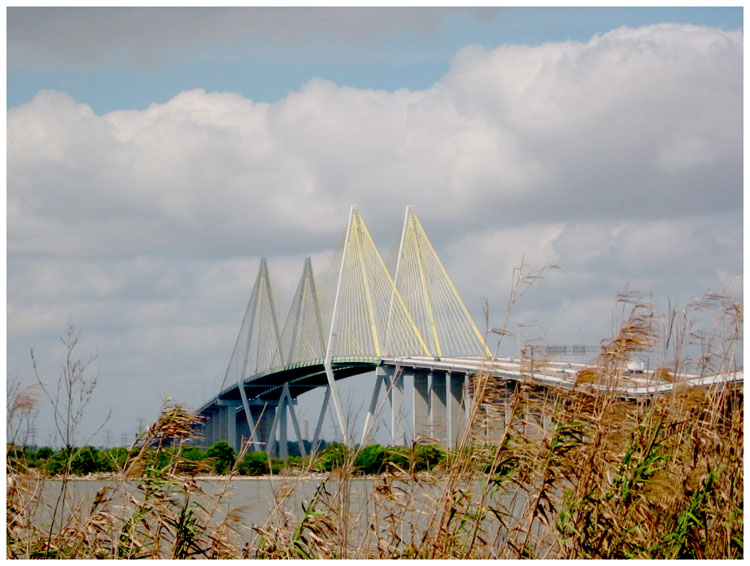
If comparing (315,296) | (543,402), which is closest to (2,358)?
(543,402)

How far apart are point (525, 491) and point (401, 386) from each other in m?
28.0

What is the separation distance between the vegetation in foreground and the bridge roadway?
0.12 meters

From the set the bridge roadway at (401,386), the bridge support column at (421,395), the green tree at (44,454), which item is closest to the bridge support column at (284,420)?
the bridge roadway at (401,386)

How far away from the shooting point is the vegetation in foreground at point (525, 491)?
16.2 feet

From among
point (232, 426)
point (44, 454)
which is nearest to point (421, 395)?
point (232, 426)

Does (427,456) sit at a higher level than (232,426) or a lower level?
higher

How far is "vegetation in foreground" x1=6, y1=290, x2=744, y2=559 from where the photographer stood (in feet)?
16.2

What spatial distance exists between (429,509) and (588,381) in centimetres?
115

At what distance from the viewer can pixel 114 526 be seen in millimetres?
5539

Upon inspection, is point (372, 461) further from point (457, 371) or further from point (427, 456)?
point (457, 371)

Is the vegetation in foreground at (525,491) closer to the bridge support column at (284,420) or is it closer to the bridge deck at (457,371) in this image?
the bridge deck at (457,371)

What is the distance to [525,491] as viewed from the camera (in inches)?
198

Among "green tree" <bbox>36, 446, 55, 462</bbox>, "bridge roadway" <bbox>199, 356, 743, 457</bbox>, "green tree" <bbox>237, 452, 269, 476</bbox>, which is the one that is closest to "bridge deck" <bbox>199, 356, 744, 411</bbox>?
"bridge roadway" <bbox>199, 356, 743, 457</bbox>

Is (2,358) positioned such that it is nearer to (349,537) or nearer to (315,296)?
(349,537)
